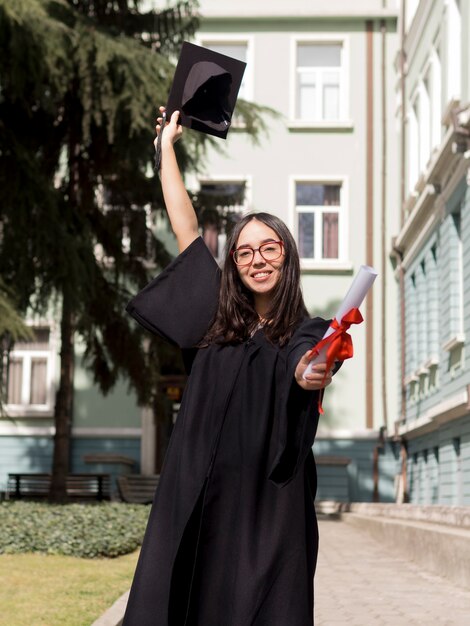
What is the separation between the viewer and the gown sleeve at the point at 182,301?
3.37 meters

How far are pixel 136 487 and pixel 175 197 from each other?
844 inches

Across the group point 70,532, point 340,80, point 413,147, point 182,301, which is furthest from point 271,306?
point 340,80

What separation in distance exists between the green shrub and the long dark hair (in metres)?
7.76

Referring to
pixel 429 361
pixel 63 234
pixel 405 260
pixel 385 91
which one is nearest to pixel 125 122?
pixel 63 234

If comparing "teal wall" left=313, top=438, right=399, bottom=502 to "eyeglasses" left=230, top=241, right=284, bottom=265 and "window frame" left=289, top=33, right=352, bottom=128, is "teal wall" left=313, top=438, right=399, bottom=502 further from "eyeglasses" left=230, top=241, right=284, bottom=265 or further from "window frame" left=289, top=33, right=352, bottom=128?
"eyeglasses" left=230, top=241, right=284, bottom=265

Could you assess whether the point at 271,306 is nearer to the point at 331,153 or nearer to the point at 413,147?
the point at 413,147

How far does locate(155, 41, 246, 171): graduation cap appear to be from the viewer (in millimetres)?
3762

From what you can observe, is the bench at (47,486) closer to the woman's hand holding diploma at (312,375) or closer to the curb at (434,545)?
the curb at (434,545)

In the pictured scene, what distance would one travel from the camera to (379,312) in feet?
87.5

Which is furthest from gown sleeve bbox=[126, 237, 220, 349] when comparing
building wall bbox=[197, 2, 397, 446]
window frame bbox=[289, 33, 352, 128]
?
window frame bbox=[289, 33, 352, 128]

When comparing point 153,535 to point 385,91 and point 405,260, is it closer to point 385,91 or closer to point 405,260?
point 405,260

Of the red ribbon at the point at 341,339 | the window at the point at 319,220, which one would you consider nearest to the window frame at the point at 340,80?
the window at the point at 319,220

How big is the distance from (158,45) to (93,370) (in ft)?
16.5

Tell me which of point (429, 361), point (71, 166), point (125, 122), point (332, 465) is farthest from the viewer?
point (332, 465)
